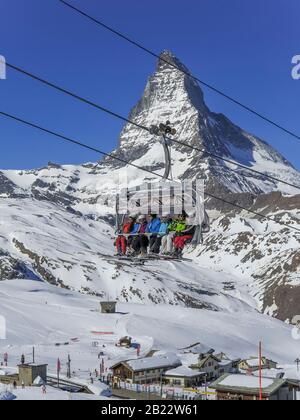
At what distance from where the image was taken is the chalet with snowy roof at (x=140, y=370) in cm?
5800

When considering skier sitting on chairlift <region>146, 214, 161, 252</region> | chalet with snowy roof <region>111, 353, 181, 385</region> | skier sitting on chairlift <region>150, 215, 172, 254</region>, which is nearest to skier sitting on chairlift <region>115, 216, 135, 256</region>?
skier sitting on chairlift <region>146, 214, 161, 252</region>

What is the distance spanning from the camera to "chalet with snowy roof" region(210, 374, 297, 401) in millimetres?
43250

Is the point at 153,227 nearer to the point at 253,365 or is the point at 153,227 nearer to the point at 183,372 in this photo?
the point at 183,372

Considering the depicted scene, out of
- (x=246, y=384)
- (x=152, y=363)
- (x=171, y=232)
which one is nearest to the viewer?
(x=171, y=232)

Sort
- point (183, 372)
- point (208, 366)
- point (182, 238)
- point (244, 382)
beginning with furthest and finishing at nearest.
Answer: point (208, 366)
point (183, 372)
point (244, 382)
point (182, 238)

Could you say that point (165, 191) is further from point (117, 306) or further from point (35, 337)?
point (117, 306)

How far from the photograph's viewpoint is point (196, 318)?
116 metres

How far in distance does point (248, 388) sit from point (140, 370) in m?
17.9

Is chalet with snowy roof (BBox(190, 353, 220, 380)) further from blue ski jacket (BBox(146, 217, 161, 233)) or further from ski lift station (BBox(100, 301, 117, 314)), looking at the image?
ski lift station (BBox(100, 301, 117, 314))

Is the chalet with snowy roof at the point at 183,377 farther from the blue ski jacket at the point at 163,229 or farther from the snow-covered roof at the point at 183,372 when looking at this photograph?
the blue ski jacket at the point at 163,229

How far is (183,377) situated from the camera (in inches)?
2298

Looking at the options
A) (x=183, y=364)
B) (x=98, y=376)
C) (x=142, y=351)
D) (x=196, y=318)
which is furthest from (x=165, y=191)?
(x=196, y=318)

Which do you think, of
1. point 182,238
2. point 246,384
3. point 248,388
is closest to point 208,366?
point 246,384

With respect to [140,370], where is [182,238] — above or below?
above
